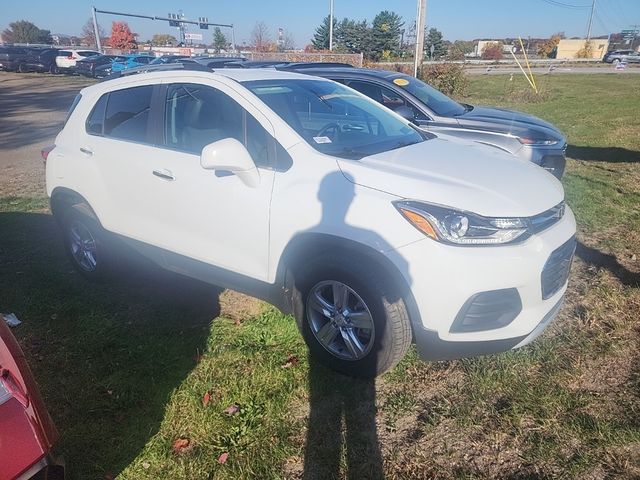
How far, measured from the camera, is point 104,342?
3.43m

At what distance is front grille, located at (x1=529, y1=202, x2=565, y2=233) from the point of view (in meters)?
2.59

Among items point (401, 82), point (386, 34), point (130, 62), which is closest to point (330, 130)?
point (401, 82)

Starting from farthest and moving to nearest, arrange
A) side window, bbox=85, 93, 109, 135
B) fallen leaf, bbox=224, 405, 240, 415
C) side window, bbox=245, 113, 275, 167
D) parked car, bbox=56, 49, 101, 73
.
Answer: parked car, bbox=56, 49, 101, 73 < side window, bbox=85, 93, 109, 135 < side window, bbox=245, 113, 275, 167 < fallen leaf, bbox=224, 405, 240, 415

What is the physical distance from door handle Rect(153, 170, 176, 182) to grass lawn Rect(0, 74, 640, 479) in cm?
112

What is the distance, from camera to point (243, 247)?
311 centimetres

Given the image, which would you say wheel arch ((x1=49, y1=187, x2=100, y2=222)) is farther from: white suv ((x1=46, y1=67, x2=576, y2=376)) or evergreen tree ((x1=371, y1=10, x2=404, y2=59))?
evergreen tree ((x1=371, y1=10, x2=404, y2=59))

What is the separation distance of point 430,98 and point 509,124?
1222 mm

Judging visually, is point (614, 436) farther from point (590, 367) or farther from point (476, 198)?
point (476, 198)

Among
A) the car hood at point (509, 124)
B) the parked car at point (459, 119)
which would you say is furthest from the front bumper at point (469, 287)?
the car hood at point (509, 124)

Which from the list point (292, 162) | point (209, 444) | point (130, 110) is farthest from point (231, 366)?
point (130, 110)

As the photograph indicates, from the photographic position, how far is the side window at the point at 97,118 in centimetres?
395

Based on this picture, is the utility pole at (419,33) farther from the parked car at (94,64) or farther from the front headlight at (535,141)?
the parked car at (94,64)

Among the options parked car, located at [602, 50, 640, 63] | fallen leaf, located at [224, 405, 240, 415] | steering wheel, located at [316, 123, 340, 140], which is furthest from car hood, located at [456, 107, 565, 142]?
parked car, located at [602, 50, 640, 63]

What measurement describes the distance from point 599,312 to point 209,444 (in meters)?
2.97
